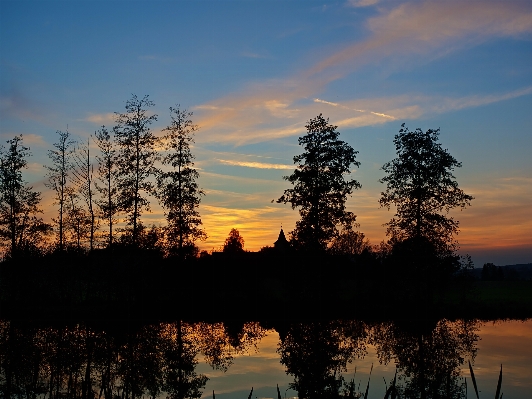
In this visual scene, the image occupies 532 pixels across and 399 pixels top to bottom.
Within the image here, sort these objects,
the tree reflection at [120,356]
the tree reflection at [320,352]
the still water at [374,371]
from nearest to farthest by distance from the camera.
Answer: the tree reflection at [120,356]
the tree reflection at [320,352]
the still water at [374,371]

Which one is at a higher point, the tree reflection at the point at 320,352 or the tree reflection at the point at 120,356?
the tree reflection at the point at 120,356

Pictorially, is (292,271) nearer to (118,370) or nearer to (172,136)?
(172,136)

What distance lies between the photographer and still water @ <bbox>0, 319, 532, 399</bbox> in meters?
15.1

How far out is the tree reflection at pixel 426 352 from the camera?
1731 centimetres

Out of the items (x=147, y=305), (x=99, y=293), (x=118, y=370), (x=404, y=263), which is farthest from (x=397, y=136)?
(x=118, y=370)

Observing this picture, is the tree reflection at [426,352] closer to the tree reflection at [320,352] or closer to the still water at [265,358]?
the still water at [265,358]

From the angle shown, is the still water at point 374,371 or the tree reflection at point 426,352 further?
the tree reflection at point 426,352

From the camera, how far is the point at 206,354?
2212 cm

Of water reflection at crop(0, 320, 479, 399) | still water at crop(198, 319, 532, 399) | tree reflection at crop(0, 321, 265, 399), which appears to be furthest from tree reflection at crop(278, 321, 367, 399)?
tree reflection at crop(0, 321, 265, 399)

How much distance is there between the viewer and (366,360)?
2048cm

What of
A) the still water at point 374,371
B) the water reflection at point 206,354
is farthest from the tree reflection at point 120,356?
the still water at point 374,371

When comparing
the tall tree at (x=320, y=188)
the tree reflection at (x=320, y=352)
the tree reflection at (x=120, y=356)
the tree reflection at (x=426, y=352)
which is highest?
the tall tree at (x=320, y=188)

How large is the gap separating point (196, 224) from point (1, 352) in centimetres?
2004

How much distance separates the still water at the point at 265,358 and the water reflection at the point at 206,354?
0.17ft
